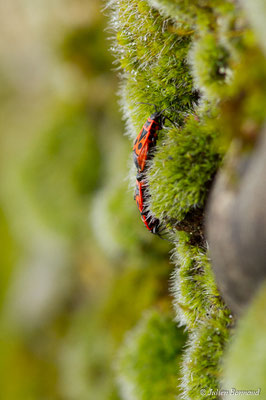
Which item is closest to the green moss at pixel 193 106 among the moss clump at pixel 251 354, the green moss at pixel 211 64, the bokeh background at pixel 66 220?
the green moss at pixel 211 64

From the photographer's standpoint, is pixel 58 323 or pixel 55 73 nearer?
pixel 55 73

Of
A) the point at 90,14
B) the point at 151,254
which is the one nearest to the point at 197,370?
the point at 151,254

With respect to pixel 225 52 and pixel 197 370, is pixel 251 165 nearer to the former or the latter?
pixel 225 52

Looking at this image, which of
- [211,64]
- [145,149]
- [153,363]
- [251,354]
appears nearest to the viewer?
[251,354]

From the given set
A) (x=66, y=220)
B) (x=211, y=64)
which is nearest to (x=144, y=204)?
(x=211, y=64)

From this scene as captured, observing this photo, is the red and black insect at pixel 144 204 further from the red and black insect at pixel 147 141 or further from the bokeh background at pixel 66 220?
the bokeh background at pixel 66 220

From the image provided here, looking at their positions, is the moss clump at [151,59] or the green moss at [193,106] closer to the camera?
the green moss at [193,106]

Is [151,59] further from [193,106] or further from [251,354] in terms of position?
[251,354]
